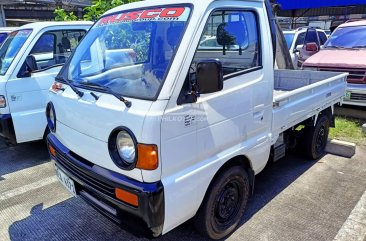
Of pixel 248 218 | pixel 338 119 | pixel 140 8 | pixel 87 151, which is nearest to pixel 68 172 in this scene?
pixel 87 151

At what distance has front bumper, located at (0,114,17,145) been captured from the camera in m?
4.14

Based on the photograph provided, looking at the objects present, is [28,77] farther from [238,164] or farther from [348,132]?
[348,132]

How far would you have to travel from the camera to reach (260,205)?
3.34 m

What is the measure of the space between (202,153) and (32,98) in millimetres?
2982

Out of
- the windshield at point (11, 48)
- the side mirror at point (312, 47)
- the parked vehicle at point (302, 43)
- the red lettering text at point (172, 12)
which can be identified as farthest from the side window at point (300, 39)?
the red lettering text at point (172, 12)

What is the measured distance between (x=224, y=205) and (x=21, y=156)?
3.38m

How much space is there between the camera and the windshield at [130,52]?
2290 mm

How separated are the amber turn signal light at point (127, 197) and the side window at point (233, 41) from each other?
1.11m

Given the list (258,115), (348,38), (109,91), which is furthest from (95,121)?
(348,38)

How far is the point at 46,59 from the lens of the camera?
4.64 meters

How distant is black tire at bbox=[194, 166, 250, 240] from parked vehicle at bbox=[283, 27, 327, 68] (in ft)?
20.6

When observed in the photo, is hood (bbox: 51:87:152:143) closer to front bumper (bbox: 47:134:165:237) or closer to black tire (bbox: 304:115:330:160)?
front bumper (bbox: 47:134:165:237)

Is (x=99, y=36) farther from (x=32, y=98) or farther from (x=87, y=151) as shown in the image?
(x=32, y=98)

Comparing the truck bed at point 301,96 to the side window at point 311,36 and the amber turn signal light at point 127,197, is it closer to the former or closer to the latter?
the amber turn signal light at point 127,197
